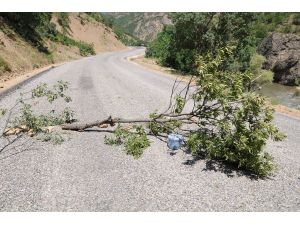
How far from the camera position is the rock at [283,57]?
122 ft

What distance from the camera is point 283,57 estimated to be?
131ft

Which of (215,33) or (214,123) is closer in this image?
(214,123)

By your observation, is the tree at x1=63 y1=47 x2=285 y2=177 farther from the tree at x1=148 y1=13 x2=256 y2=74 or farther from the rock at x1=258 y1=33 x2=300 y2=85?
the rock at x1=258 y1=33 x2=300 y2=85

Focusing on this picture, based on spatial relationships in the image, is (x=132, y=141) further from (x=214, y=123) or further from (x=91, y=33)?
(x=91, y=33)

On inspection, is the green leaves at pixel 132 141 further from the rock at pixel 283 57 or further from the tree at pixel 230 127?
the rock at pixel 283 57

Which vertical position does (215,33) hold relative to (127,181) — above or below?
below

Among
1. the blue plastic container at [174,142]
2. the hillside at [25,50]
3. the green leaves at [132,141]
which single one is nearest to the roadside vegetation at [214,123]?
the green leaves at [132,141]

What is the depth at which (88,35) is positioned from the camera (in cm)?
7862

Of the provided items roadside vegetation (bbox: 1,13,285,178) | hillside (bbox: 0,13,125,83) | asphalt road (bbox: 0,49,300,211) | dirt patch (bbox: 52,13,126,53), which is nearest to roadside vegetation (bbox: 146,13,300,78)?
hillside (bbox: 0,13,125,83)

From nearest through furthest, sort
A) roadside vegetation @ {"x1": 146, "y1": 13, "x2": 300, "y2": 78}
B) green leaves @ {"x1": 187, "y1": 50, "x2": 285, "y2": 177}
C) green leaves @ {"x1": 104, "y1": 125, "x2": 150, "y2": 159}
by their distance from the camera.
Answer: green leaves @ {"x1": 187, "y1": 50, "x2": 285, "y2": 177} → green leaves @ {"x1": 104, "y1": 125, "x2": 150, "y2": 159} → roadside vegetation @ {"x1": 146, "y1": 13, "x2": 300, "y2": 78}

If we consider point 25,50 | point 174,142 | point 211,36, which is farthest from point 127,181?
point 25,50

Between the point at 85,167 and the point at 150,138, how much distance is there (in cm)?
272

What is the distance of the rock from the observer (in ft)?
122

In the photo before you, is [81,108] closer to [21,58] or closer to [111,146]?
[111,146]
